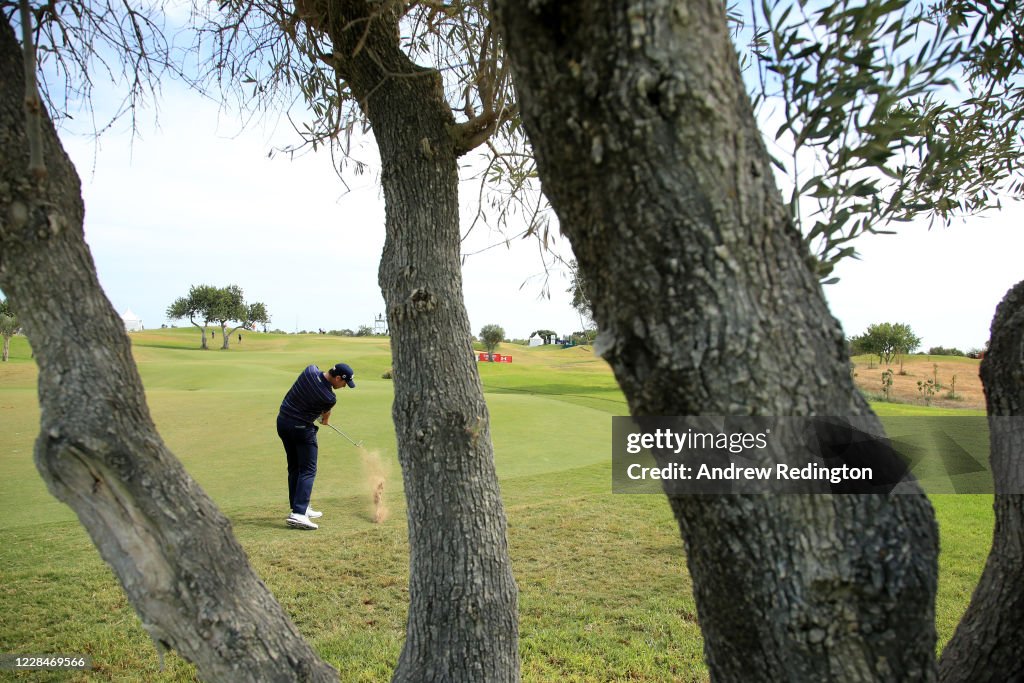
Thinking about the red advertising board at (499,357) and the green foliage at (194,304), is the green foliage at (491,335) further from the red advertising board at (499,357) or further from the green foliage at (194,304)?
the green foliage at (194,304)

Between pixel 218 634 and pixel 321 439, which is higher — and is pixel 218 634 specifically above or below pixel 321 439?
above

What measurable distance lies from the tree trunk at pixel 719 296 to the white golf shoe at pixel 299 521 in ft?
18.7

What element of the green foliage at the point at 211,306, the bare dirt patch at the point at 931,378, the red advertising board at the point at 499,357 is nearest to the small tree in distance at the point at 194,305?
the green foliage at the point at 211,306

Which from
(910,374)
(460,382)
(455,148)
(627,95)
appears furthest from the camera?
(910,374)

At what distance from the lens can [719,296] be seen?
1135 millimetres

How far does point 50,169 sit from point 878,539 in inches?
93.9

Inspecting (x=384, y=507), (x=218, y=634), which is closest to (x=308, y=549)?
(x=384, y=507)

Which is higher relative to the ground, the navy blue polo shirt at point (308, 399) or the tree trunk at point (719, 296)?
the tree trunk at point (719, 296)

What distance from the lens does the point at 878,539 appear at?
46.4 inches

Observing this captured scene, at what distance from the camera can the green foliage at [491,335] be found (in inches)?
1444

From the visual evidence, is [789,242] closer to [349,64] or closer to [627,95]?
[627,95]

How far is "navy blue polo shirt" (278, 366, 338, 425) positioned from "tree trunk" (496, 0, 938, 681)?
211 inches

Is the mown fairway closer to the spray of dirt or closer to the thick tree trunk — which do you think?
the spray of dirt

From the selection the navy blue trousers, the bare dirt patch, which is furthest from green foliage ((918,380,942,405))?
the navy blue trousers
